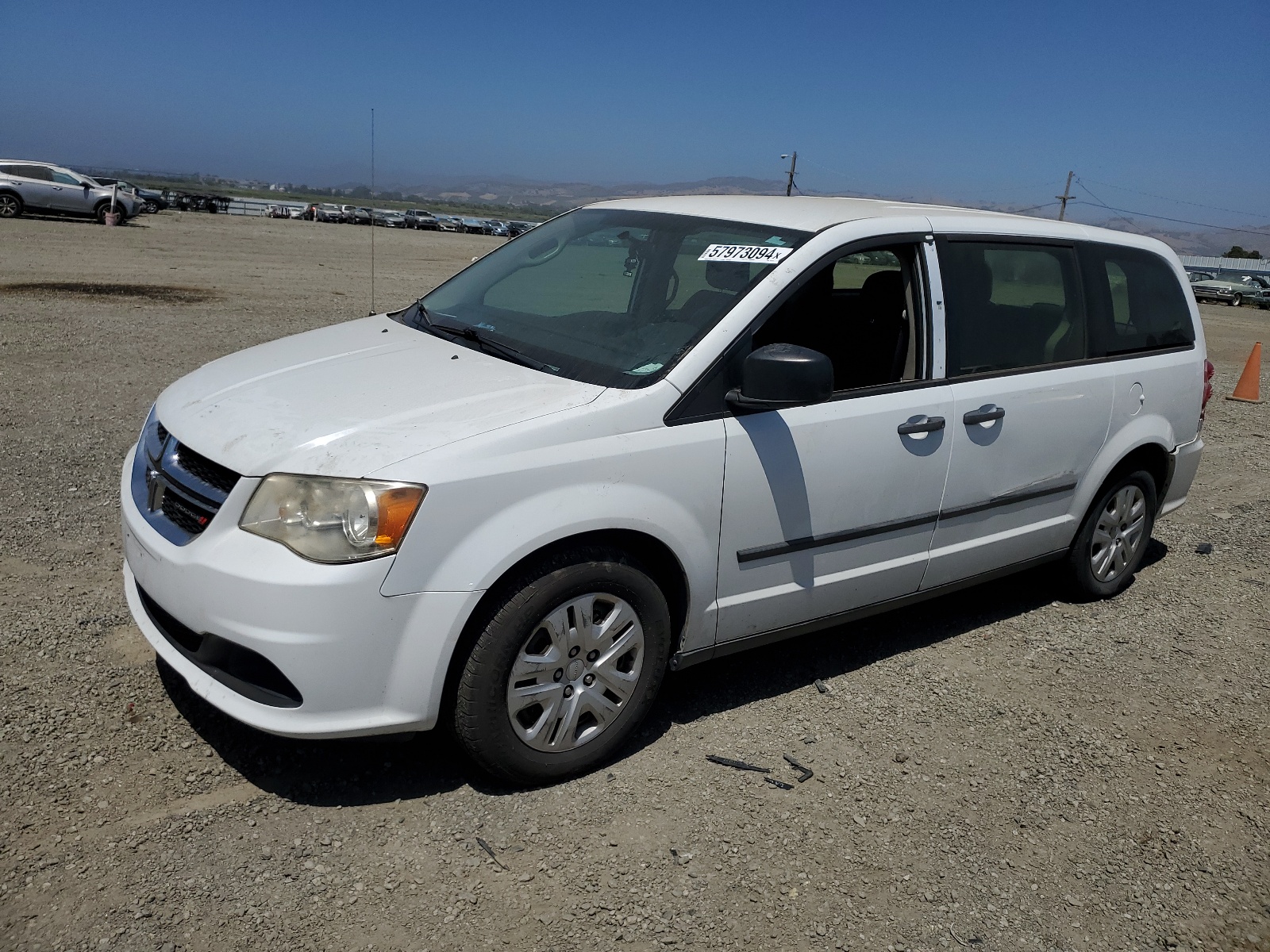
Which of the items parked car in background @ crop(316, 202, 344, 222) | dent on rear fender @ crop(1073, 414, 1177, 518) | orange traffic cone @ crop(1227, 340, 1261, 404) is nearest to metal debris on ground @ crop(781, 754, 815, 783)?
dent on rear fender @ crop(1073, 414, 1177, 518)

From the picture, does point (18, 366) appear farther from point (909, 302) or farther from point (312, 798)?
point (909, 302)

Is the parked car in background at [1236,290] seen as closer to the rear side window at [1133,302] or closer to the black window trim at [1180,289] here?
the black window trim at [1180,289]

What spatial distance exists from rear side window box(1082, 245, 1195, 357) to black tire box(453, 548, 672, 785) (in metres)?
2.82

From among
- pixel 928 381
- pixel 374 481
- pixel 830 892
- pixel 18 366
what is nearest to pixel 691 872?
pixel 830 892

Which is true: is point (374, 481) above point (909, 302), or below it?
below

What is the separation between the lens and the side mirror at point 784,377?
3332 mm

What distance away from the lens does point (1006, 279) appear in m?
4.45

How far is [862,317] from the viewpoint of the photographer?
13.5 feet

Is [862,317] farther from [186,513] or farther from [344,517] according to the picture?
[186,513]

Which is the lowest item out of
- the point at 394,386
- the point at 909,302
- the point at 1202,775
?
the point at 1202,775

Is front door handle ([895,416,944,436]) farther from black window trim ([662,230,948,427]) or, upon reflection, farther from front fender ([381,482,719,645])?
front fender ([381,482,719,645])

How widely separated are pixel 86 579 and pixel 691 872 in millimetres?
3154

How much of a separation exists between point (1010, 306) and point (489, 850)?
10.3ft

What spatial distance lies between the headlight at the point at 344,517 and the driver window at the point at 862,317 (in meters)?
1.55
